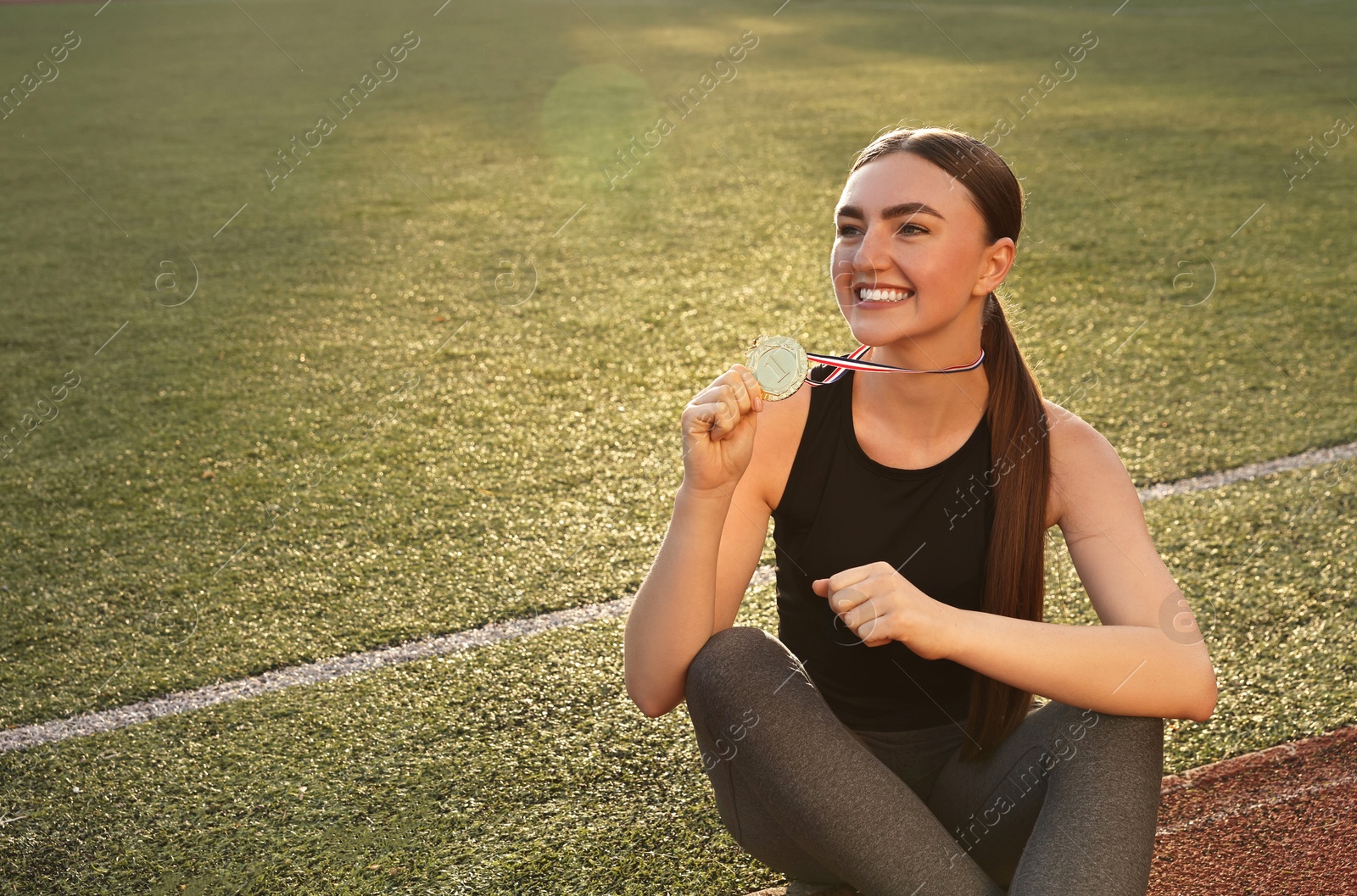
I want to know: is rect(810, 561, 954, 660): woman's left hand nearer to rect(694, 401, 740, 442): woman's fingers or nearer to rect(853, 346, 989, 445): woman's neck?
rect(694, 401, 740, 442): woman's fingers

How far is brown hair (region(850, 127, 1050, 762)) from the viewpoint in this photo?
2.09 metres

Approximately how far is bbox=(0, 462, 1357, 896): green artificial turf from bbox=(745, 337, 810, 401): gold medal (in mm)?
1100

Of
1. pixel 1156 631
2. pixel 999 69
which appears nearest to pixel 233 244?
pixel 1156 631

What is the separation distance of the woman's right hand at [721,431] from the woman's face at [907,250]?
0.86ft

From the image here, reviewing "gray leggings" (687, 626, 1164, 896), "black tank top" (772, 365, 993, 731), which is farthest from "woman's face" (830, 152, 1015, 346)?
"gray leggings" (687, 626, 1164, 896)

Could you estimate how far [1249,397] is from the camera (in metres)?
4.84

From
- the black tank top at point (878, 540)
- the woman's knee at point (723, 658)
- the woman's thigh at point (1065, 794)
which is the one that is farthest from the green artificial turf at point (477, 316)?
the woman's thigh at point (1065, 794)

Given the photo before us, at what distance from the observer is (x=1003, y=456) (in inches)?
85.4

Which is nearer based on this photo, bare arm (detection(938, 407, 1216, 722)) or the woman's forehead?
bare arm (detection(938, 407, 1216, 722))

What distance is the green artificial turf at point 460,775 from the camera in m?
2.48

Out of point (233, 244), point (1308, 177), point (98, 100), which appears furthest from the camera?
point (98, 100)

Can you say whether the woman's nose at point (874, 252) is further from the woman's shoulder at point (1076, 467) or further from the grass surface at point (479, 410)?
the grass surface at point (479, 410)

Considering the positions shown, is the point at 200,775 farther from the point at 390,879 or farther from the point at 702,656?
the point at 702,656

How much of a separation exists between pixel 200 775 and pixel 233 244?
5.29m
